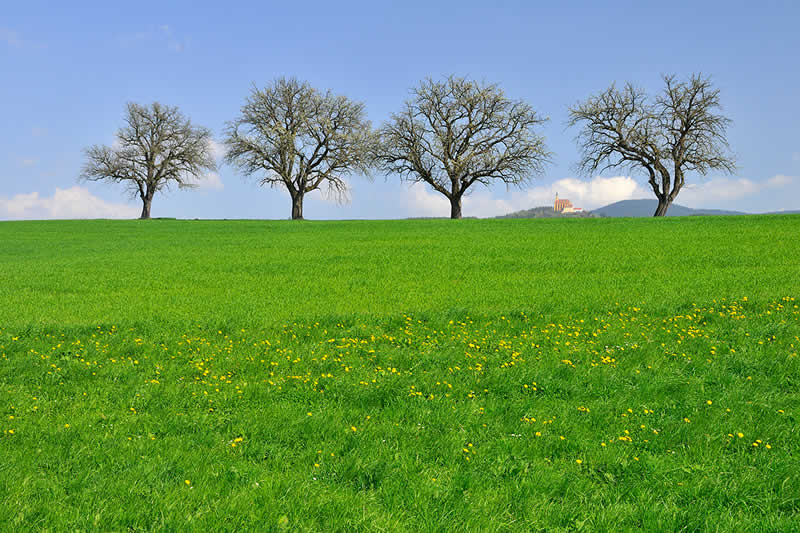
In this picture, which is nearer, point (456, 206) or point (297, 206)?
point (456, 206)

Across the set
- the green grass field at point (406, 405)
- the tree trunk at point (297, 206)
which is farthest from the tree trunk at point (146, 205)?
the green grass field at point (406, 405)

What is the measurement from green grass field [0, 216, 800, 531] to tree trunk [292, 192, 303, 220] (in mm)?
38650

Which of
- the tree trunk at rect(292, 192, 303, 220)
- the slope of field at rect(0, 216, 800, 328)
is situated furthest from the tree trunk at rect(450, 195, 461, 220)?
the slope of field at rect(0, 216, 800, 328)

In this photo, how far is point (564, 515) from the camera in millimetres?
4793

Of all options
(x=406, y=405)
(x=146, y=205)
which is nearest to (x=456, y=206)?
(x=146, y=205)

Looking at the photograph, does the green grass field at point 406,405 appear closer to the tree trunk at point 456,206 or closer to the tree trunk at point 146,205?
the tree trunk at point 456,206

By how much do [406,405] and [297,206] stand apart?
49.9m

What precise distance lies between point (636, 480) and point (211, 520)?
159 inches

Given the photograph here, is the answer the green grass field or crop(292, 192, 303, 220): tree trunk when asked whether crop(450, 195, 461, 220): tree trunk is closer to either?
crop(292, 192, 303, 220): tree trunk

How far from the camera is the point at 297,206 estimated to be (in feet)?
181

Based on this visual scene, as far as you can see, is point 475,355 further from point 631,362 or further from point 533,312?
point 533,312

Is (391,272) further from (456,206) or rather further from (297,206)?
(297,206)

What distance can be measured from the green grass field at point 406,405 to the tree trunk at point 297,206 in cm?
3865

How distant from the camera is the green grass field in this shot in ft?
16.0
